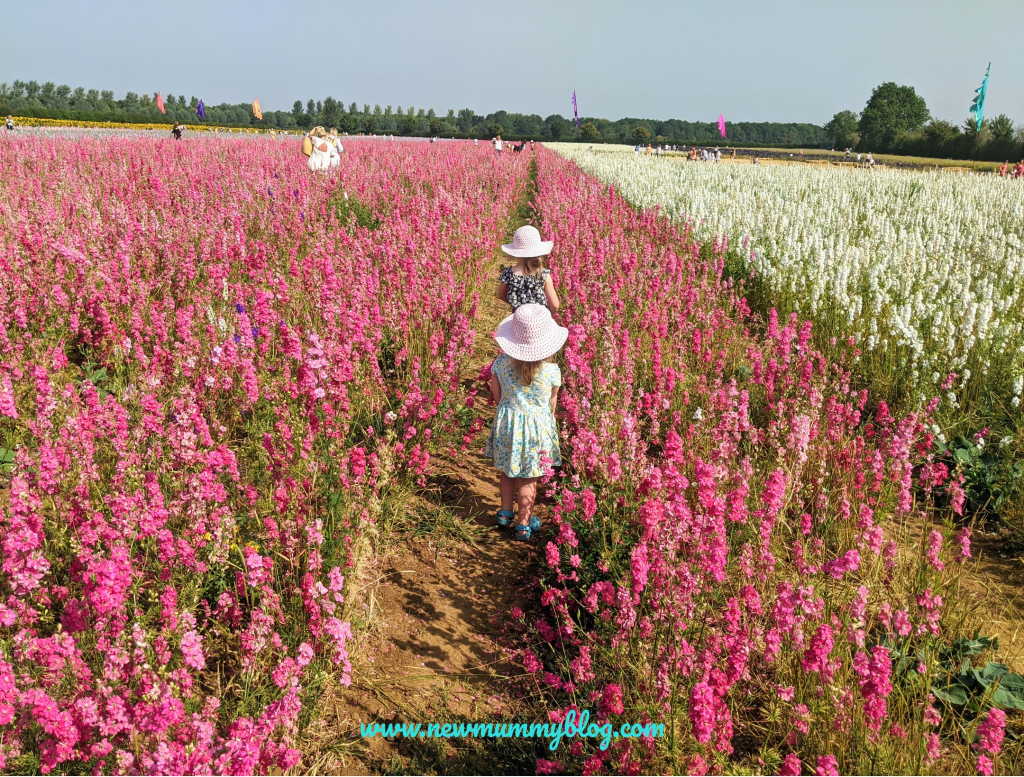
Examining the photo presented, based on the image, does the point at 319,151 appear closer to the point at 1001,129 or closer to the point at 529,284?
the point at 529,284

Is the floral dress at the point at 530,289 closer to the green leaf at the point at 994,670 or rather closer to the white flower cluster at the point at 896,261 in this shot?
the white flower cluster at the point at 896,261

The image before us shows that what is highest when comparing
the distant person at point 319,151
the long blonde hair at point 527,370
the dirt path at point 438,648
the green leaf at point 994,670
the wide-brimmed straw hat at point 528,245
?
the distant person at point 319,151

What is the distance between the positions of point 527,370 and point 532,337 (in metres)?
0.21

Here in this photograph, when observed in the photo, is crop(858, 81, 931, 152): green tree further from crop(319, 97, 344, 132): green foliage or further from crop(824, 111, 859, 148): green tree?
crop(319, 97, 344, 132): green foliage

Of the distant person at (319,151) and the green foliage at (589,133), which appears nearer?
the distant person at (319,151)

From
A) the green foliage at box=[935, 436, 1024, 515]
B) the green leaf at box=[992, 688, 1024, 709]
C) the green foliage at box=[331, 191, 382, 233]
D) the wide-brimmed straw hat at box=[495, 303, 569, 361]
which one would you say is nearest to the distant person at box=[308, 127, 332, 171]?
the green foliage at box=[331, 191, 382, 233]

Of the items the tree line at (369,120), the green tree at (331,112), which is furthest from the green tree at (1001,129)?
the green tree at (331,112)

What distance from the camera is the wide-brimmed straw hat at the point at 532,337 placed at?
3.69 m

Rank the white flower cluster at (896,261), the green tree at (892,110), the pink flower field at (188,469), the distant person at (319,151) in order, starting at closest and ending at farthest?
the pink flower field at (188,469) < the white flower cluster at (896,261) < the distant person at (319,151) < the green tree at (892,110)

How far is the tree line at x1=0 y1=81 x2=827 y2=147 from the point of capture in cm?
5762

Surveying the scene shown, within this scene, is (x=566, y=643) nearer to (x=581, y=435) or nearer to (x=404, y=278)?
(x=581, y=435)

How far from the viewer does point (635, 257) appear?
264 inches

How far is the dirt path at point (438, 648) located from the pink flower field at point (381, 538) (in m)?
0.15

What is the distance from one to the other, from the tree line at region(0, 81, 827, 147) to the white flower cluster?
141ft
